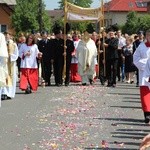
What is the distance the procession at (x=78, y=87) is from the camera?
12.4 metres

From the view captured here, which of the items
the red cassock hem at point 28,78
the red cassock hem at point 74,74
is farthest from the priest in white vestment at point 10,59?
the red cassock hem at point 74,74

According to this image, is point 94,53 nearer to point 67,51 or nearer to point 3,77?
point 67,51

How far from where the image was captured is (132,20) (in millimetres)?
114000

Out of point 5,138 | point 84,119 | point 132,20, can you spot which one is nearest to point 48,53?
point 84,119

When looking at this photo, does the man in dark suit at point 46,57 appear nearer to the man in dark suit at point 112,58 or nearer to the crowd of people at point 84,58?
the crowd of people at point 84,58

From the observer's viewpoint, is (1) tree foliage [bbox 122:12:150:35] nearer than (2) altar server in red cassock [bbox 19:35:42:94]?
No

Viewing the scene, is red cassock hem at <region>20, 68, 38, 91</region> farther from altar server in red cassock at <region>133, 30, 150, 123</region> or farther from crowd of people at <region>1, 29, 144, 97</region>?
altar server in red cassock at <region>133, 30, 150, 123</region>

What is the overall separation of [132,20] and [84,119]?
100 metres

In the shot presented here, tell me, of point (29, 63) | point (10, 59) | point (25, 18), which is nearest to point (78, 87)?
point (29, 63)

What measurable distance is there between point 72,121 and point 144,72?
5.69 feet

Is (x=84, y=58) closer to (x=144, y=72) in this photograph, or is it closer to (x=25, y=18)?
(x=144, y=72)

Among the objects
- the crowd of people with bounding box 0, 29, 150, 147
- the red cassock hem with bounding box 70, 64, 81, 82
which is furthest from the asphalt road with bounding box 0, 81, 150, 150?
the red cassock hem with bounding box 70, 64, 81, 82

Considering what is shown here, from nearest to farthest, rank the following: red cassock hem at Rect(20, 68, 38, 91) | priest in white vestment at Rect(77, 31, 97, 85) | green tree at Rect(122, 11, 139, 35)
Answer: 1. red cassock hem at Rect(20, 68, 38, 91)
2. priest in white vestment at Rect(77, 31, 97, 85)
3. green tree at Rect(122, 11, 139, 35)

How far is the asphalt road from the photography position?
11.3m
